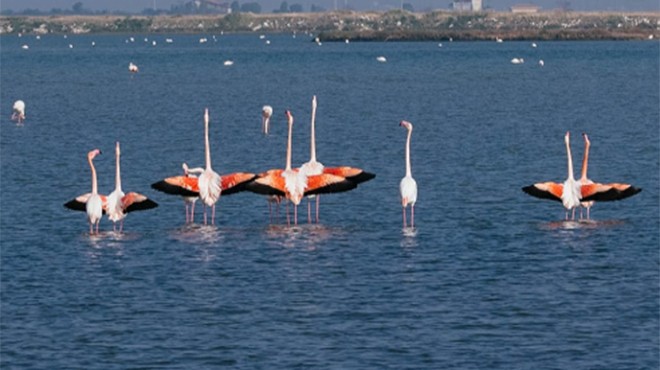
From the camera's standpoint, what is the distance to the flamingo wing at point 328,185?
28.3 m

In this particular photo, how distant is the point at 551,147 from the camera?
46688 millimetres

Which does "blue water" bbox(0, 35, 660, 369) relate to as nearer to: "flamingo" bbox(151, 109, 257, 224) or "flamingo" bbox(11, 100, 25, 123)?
"flamingo" bbox(151, 109, 257, 224)

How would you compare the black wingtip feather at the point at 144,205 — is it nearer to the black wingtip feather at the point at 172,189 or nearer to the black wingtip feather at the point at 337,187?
the black wingtip feather at the point at 172,189

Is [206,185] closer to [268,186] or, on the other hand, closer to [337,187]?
[268,186]

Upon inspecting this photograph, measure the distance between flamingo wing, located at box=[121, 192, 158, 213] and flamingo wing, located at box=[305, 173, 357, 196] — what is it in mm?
2757

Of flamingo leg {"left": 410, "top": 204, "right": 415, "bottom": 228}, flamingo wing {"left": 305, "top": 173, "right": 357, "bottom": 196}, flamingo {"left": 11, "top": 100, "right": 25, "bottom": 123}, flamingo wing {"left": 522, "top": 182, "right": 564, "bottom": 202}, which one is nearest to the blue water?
flamingo leg {"left": 410, "top": 204, "right": 415, "bottom": 228}

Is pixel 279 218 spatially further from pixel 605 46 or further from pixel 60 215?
pixel 605 46

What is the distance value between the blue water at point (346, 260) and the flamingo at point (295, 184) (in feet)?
Answer: 2.48

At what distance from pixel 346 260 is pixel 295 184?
2.81 metres

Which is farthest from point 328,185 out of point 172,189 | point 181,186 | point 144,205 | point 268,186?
point 144,205

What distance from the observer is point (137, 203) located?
27.3m

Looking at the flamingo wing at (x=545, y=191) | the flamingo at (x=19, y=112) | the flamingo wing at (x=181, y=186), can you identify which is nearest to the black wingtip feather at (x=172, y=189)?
the flamingo wing at (x=181, y=186)

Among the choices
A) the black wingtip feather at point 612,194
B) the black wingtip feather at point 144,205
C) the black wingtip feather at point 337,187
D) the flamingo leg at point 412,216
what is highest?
the black wingtip feather at point 337,187

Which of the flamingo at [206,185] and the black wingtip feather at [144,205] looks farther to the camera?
the flamingo at [206,185]
